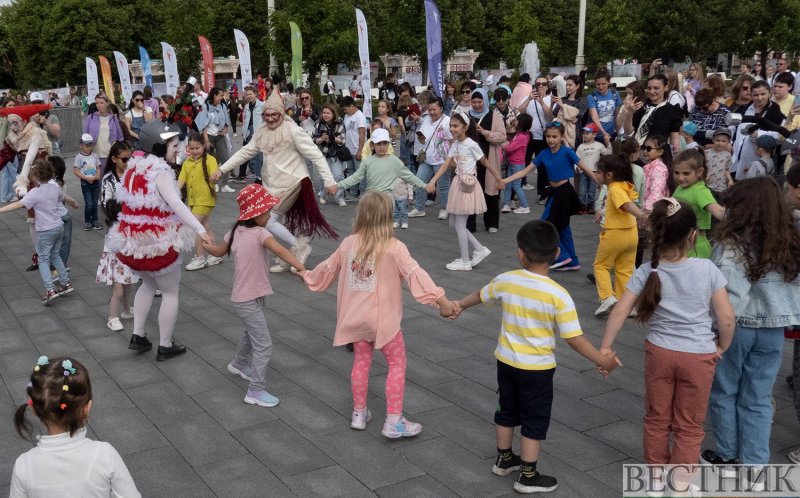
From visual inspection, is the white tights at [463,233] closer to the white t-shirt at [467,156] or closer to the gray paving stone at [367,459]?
the white t-shirt at [467,156]

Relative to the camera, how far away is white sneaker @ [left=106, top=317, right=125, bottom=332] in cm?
748

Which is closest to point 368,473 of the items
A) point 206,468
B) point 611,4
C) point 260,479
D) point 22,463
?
point 260,479

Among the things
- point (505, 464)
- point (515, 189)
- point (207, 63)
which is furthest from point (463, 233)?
point (207, 63)

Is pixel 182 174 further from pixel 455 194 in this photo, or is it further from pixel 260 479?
pixel 260 479

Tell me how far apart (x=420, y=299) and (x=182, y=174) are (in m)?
5.43

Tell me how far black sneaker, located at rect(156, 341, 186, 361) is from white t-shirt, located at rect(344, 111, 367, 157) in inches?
280

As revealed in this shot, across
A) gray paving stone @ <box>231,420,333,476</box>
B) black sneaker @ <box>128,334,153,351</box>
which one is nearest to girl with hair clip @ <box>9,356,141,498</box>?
gray paving stone @ <box>231,420,333,476</box>

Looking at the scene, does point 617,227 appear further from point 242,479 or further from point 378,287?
point 242,479

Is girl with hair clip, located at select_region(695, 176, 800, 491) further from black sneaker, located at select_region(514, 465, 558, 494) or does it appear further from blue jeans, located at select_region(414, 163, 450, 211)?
blue jeans, located at select_region(414, 163, 450, 211)

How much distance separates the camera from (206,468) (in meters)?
4.76

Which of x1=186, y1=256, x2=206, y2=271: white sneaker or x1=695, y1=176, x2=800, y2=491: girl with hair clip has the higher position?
x1=695, y1=176, x2=800, y2=491: girl with hair clip

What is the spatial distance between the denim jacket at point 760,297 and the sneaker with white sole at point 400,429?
2070 millimetres

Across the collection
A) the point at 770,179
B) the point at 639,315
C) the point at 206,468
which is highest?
the point at 770,179

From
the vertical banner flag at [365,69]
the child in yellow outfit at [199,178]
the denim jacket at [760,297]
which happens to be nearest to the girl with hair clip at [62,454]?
the denim jacket at [760,297]
